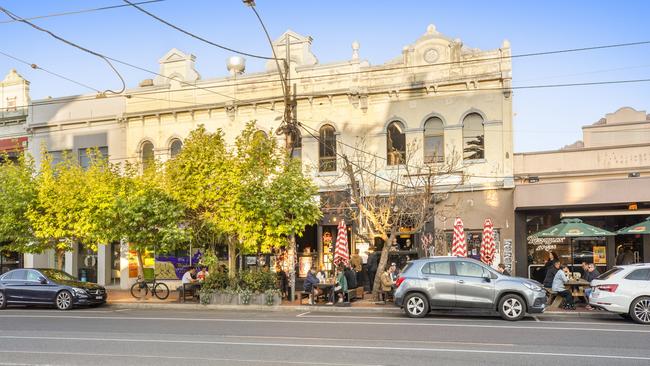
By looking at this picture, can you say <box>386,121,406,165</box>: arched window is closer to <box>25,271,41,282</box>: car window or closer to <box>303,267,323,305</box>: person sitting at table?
<box>303,267,323,305</box>: person sitting at table

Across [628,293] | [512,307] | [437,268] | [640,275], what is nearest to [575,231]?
[640,275]

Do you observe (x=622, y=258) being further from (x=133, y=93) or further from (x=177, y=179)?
(x=133, y=93)

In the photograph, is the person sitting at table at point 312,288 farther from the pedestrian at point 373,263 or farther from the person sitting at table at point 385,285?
the pedestrian at point 373,263

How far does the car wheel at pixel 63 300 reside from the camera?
65.7 ft

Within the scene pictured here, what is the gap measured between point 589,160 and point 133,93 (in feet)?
64.5

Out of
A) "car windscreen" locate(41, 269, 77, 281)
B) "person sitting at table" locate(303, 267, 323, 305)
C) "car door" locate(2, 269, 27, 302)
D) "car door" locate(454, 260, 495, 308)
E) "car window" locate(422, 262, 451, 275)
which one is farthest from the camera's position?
"car windscreen" locate(41, 269, 77, 281)

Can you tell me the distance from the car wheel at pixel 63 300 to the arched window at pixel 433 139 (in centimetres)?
1351

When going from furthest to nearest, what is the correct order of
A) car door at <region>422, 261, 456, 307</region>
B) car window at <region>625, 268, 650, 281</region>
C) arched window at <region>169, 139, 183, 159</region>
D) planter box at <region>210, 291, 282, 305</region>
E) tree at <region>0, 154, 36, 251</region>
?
arched window at <region>169, 139, 183, 159</region>, tree at <region>0, 154, 36, 251</region>, planter box at <region>210, 291, 282, 305</region>, car door at <region>422, 261, 456, 307</region>, car window at <region>625, 268, 650, 281</region>

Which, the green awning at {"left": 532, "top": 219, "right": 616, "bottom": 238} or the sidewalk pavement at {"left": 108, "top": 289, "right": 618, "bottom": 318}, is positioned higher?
the green awning at {"left": 532, "top": 219, "right": 616, "bottom": 238}

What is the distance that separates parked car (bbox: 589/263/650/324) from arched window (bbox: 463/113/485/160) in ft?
28.6

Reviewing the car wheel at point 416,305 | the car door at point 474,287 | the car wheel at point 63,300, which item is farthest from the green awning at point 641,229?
the car wheel at point 63,300

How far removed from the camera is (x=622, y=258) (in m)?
21.8

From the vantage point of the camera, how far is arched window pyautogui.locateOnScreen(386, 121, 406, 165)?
24422mm

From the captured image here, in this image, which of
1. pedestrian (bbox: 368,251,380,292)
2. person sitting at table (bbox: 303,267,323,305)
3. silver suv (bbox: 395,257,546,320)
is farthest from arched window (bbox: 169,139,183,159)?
silver suv (bbox: 395,257,546,320)
